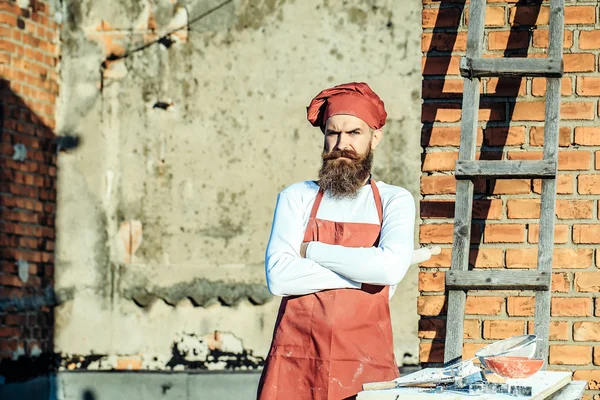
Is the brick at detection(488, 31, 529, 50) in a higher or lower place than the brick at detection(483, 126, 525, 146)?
higher

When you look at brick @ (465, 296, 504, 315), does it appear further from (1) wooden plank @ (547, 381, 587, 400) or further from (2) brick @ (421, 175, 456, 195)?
(1) wooden plank @ (547, 381, 587, 400)

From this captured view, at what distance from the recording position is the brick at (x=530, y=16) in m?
4.62

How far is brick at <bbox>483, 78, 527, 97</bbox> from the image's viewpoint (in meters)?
4.61

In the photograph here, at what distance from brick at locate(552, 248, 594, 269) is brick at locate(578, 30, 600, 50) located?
82 cm

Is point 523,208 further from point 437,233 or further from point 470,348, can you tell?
point 470,348

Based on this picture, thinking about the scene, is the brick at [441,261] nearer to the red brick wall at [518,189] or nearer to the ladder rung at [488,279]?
the red brick wall at [518,189]

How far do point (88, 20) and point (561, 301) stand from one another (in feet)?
12.7

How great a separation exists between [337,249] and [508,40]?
4.98ft

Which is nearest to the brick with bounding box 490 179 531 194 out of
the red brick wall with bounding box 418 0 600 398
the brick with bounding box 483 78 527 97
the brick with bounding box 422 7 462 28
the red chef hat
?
the red brick wall with bounding box 418 0 600 398

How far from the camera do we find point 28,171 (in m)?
6.92

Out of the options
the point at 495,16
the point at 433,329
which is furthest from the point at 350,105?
the point at 433,329

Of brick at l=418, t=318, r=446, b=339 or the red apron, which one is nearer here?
the red apron

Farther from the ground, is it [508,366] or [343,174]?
[343,174]

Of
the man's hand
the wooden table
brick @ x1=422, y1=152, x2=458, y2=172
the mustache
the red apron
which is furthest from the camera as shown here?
brick @ x1=422, y1=152, x2=458, y2=172
